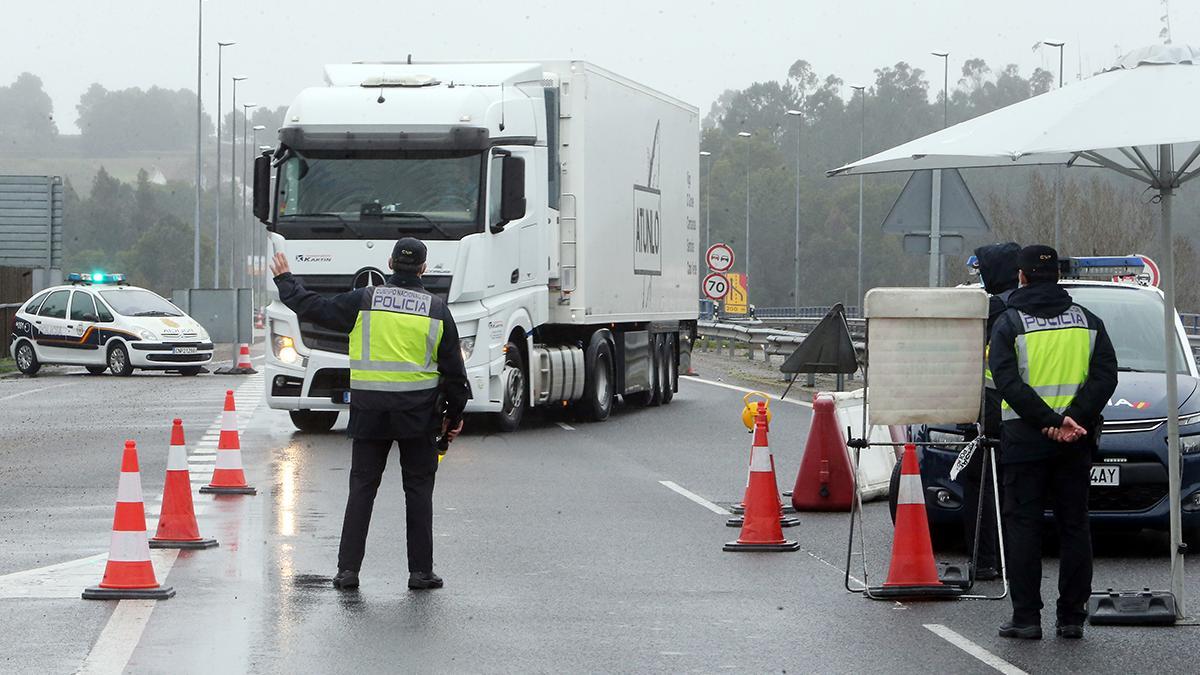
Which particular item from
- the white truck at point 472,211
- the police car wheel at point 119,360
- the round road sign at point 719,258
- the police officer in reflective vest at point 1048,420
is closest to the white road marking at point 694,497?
the white truck at point 472,211

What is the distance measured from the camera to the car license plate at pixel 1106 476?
11.1 meters

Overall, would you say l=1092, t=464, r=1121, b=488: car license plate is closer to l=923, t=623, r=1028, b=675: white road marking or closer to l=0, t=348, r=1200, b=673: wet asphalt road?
l=0, t=348, r=1200, b=673: wet asphalt road

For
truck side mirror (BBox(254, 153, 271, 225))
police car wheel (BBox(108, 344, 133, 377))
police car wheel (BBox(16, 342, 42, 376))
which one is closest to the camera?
truck side mirror (BBox(254, 153, 271, 225))

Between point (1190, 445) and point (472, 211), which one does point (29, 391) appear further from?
point (1190, 445)

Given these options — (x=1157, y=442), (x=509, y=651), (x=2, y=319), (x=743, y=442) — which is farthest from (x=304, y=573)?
(x=2, y=319)

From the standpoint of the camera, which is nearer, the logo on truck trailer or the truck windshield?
the truck windshield

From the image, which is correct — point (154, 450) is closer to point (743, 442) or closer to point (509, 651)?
point (743, 442)

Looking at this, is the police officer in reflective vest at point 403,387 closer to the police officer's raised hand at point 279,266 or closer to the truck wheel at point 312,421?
the police officer's raised hand at point 279,266

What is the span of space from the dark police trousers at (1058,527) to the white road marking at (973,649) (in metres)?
0.29

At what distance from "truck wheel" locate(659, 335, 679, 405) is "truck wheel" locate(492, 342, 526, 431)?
19.7 ft

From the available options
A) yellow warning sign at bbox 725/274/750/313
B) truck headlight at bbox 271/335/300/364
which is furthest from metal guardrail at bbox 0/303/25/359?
truck headlight at bbox 271/335/300/364

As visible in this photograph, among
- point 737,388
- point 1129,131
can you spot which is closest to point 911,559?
point 1129,131

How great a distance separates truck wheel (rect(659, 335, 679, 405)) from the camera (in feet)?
90.4

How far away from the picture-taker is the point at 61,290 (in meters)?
35.6
